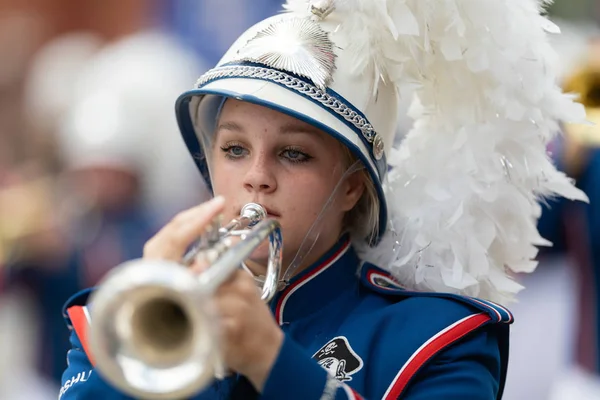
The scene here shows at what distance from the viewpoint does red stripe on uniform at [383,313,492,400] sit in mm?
2652

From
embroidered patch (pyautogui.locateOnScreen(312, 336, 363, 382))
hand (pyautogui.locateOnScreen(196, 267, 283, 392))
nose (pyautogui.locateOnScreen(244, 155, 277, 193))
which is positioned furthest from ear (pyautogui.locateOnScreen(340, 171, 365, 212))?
hand (pyautogui.locateOnScreen(196, 267, 283, 392))

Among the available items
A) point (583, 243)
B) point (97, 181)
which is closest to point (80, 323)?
point (583, 243)

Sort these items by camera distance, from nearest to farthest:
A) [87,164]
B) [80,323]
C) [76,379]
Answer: [76,379]
[80,323]
[87,164]

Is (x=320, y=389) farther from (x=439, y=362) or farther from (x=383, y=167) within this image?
(x=383, y=167)

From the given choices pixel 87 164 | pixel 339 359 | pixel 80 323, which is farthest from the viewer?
pixel 87 164

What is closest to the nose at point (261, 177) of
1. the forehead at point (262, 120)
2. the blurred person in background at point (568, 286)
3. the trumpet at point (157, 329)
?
the forehead at point (262, 120)

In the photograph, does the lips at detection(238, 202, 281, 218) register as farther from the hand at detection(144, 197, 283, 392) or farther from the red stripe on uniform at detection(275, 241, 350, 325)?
the hand at detection(144, 197, 283, 392)

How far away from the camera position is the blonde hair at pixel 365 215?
3154 millimetres

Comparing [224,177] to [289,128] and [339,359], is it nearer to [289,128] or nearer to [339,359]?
[289,128]

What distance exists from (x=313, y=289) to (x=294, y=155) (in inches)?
15.2

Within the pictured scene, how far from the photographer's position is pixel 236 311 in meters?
2.13

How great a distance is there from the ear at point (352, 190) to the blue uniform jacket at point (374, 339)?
0.37 ft

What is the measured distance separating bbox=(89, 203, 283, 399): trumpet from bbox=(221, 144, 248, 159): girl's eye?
876mm

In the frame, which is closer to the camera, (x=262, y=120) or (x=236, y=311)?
(x=236, y=311)
